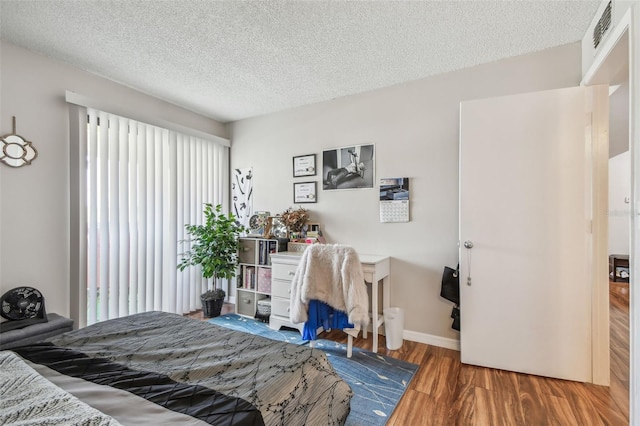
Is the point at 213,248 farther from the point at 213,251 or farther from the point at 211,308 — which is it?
the point at 211,308

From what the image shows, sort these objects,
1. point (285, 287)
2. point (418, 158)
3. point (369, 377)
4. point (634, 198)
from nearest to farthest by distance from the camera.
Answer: point (634, 198) → point (369, 377) → point (418, 158) → point (285, 287)

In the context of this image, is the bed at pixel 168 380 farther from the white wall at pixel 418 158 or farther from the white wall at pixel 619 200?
the white wall at pixel 619 200

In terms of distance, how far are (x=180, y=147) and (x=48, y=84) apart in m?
A: 1.27

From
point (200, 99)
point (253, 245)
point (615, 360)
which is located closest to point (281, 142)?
point (200, 99)

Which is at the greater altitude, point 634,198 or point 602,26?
point 602,26

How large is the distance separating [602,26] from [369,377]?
9.04 feet

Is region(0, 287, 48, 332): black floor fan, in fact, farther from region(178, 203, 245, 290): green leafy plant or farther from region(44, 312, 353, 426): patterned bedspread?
region(178, 203, 245, 290): green leafy plant

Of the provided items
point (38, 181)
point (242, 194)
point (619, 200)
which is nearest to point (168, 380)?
point (38, 181)

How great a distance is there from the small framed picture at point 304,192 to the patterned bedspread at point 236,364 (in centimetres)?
204

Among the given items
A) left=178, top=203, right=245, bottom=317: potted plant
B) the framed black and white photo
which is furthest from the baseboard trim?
left=178, top=203, right=245, bottom=317: potted plant

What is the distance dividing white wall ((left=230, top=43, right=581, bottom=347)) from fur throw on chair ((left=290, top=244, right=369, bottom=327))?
73 centimetres

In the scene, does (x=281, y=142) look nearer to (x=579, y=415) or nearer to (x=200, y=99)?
(x=200, y=99)

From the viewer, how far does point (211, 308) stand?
3.42 metres

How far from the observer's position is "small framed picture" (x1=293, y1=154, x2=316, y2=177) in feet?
11.1
